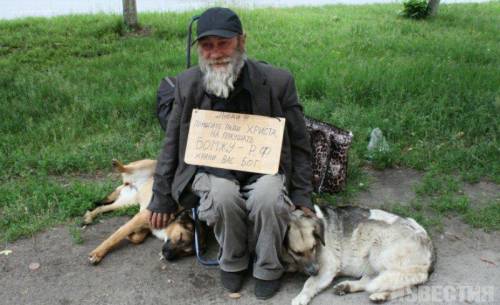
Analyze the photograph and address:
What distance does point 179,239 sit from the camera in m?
3.80

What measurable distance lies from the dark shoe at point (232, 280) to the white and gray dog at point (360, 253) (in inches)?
14.3

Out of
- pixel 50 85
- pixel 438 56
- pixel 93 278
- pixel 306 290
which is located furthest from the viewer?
pixel 438 56

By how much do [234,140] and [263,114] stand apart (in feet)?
0.91

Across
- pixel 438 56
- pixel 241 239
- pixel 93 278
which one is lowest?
pixel 93 278

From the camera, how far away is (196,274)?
3.67 m

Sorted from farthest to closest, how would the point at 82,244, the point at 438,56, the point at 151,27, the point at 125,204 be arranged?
1. the point at 151,27
2. the point at 438,56
3. the point at 125,204
4. the point at 82,244

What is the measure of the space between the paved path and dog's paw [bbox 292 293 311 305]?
0.19 ft

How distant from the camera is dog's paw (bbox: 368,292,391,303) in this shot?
3.25m

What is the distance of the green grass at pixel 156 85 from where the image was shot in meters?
5.04

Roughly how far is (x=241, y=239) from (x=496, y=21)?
896cm

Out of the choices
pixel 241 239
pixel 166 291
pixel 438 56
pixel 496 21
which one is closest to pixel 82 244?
pixel 166 291

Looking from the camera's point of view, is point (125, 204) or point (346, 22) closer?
point (125, 204)

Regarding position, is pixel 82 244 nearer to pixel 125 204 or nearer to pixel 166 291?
pixel 125 204

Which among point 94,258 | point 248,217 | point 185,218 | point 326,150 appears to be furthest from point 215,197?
point 326,150
